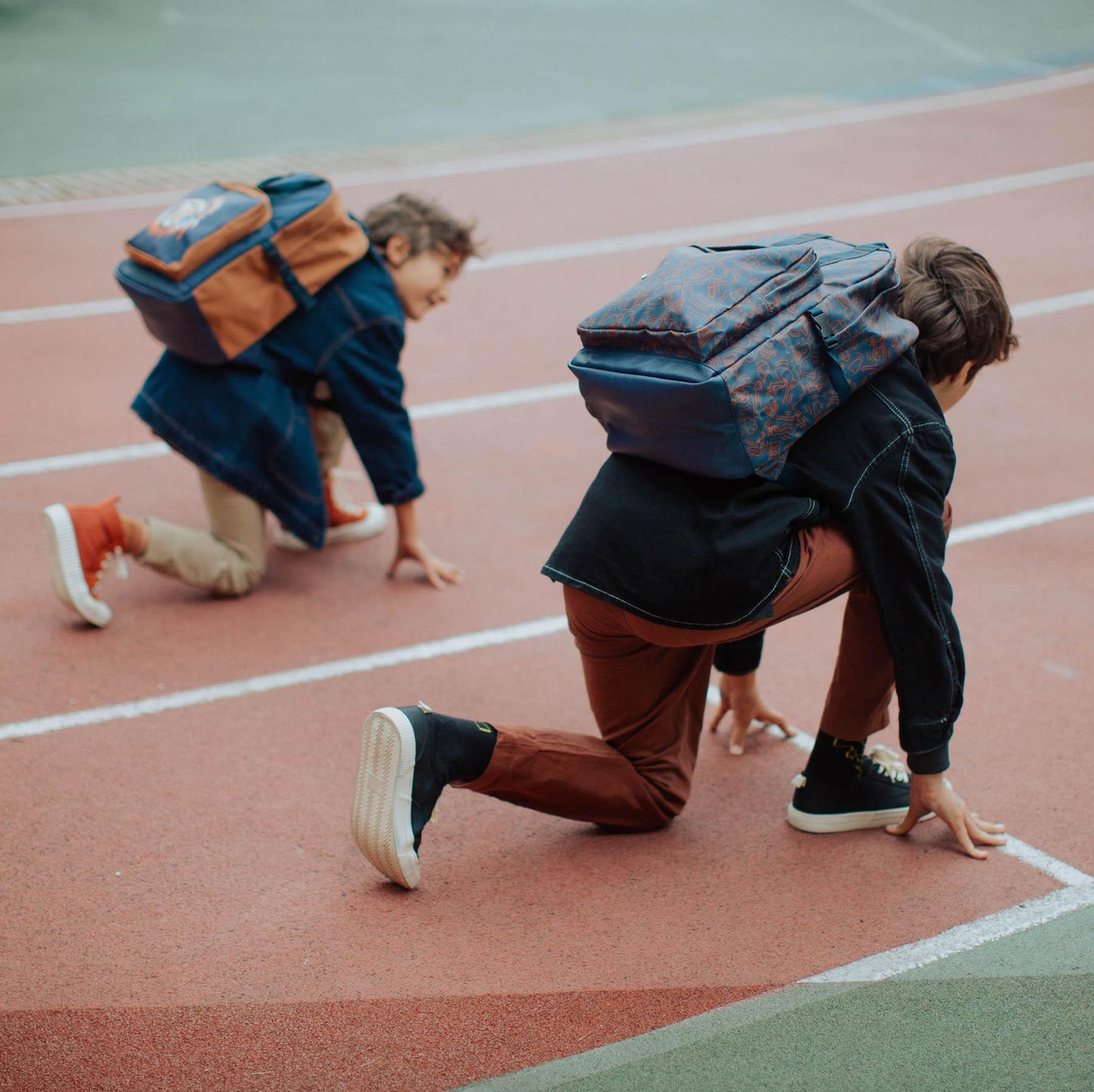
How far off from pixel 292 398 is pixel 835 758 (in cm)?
245

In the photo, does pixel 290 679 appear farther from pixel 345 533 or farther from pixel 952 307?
pixel 952 307

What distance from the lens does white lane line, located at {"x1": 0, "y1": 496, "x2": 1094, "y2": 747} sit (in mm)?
4098

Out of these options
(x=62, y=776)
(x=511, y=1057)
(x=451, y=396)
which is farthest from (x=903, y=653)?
(x=451, y=396)

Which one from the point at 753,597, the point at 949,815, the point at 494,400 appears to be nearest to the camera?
the point at 753,597

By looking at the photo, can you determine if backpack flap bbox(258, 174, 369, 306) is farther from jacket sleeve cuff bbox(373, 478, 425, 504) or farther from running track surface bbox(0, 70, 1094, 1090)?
running track surface bbox(0, 70, 1094, 1090)

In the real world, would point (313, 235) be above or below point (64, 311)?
above

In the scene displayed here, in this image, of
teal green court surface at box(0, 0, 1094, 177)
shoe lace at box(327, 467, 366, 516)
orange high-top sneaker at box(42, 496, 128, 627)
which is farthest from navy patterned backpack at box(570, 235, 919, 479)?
teal green court surface at box(0, 0, 1094, 177)

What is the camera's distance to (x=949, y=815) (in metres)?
3.27

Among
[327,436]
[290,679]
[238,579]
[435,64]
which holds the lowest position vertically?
[290,679]

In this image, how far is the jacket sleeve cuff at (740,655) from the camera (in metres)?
3.65

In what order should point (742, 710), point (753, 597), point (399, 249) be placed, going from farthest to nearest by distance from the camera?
point (399, 249), point (742, 710), point (753, 597)

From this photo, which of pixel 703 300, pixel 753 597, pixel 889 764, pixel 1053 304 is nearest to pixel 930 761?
pixel 889 764

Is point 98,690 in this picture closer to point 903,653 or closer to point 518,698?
point 518,698

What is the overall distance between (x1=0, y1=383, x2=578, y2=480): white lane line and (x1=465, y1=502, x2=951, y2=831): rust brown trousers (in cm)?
363
